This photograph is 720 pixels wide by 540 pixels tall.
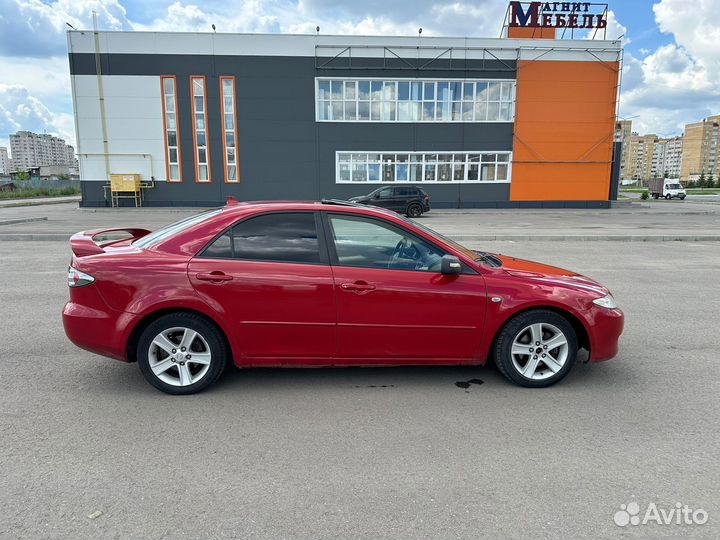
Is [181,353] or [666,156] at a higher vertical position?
[666,156]

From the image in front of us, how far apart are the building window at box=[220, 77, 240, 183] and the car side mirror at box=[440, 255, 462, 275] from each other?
91.2ft

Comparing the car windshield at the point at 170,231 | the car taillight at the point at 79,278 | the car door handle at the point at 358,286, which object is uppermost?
the car windshield at the point at 170,231

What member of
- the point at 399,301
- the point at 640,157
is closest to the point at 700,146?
the point at 640,157

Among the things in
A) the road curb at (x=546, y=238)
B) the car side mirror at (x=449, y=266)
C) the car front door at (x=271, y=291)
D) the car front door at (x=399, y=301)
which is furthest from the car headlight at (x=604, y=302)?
the road curb at (x=546, y=238)

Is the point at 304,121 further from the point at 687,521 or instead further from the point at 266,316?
the point at 687,521

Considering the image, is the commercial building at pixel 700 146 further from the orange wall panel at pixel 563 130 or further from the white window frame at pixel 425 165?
the white window frame at pixel 425 165

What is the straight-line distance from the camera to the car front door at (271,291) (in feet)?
12.5

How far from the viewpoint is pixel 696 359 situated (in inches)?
188

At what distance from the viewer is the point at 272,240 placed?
13.1ft

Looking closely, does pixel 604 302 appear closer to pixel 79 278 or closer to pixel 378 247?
pixel 378 247

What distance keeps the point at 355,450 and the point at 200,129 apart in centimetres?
2975

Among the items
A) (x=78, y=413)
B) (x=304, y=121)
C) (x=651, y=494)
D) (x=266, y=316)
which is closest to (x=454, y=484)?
(x=651, y=494)

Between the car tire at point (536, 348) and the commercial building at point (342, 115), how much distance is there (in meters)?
26.7

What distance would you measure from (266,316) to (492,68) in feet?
100
